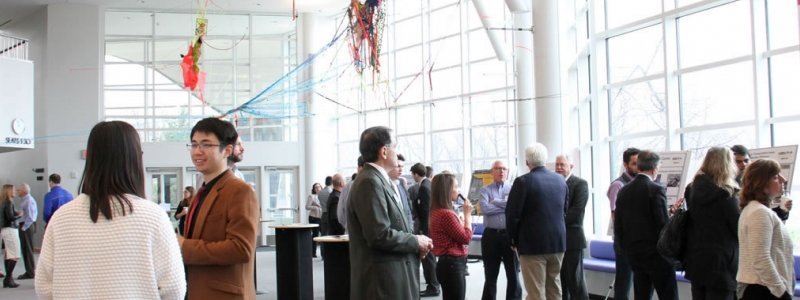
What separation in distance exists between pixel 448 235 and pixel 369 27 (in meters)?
3.90

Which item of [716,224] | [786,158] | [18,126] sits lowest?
[716,224]

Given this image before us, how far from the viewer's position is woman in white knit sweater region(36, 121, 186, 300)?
87.1 inches

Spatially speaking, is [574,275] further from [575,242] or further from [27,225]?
[27,225]

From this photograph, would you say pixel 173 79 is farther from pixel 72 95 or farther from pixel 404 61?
pixel 404 61

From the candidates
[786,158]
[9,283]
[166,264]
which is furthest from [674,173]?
[9,283]

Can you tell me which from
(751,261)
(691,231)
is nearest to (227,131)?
(751,261)

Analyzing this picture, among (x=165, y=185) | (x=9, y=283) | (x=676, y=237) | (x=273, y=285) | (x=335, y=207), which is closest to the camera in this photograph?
(x=676, y=237)

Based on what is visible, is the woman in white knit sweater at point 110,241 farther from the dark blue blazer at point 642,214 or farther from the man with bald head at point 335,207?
the man with bald head at point 335,207

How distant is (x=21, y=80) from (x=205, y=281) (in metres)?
12.9

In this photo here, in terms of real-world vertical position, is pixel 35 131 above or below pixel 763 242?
above

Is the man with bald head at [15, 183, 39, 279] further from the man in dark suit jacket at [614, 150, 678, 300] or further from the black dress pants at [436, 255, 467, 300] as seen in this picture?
the man in dark suit jacket at [614, 150, 678, 300]

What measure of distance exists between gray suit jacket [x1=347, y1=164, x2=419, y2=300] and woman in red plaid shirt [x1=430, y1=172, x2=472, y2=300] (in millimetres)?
1812

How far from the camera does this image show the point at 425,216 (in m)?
8.11

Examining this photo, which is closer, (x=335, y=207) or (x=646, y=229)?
(x=646, y=229)
